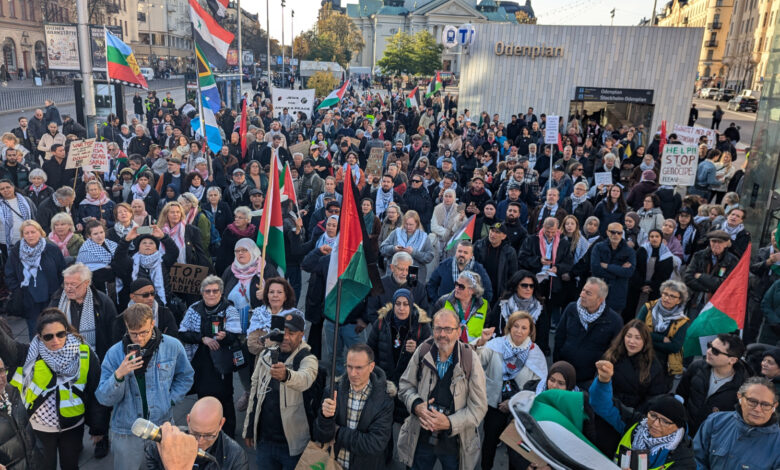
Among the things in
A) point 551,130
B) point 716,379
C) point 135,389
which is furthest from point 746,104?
point 135,389

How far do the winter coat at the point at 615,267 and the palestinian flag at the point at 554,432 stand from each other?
10.8 feet

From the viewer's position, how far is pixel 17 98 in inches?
1177

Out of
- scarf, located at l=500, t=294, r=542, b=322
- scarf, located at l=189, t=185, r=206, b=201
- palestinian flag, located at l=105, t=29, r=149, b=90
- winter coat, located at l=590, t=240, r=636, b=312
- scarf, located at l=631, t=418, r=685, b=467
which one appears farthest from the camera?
palestinian flag, located at l=105, t=29, r=149, b=90

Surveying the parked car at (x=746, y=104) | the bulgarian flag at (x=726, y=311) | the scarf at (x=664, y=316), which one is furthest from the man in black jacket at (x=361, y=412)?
the parked car at (x=746, y=104)

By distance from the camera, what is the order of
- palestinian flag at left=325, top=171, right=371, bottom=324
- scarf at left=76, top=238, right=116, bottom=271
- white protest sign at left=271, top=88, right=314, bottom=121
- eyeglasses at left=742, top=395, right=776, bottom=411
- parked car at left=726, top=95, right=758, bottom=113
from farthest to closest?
1. parked car at left=726, top=95, right=758, bottom=113
2. white protest sign at left=271, top=88, right=314, bottom=121
3. scarf at left=76, top=238, right=116, bottom=271
4. palestinian flag at left=325, top=171, right=371, bottom=324
5. eyeglasses at left=742, top=395, right=776, bottom=411

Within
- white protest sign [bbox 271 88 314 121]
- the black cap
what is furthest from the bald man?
white protest sign [bbox 271 88 314 121]

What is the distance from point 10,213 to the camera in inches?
289

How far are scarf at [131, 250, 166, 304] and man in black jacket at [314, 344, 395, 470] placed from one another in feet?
9.73

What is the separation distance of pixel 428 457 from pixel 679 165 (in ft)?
26.6

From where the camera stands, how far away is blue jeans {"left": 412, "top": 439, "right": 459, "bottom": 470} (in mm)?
4168

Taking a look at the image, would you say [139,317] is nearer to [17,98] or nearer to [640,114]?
[640,114]

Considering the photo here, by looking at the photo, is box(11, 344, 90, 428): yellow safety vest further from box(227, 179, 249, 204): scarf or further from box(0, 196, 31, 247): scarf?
box(227, 179, 249, 204): scarf

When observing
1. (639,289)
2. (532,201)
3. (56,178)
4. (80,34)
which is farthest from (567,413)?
(80,34)

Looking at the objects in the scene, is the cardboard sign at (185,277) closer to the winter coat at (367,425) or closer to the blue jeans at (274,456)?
the blue jeans at (274,456)
